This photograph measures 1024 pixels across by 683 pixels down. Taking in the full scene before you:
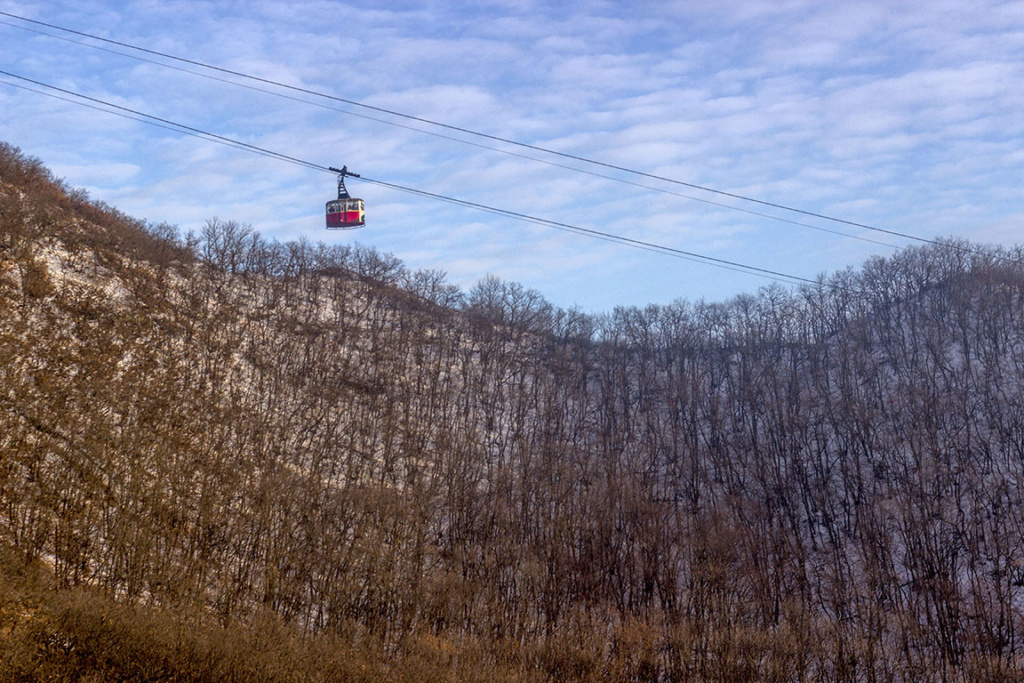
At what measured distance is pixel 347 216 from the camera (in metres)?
31.5

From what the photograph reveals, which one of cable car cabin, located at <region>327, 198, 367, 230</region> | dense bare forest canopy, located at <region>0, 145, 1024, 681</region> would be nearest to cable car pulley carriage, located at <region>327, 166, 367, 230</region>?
cable car cabin, located at <region>327, 198, 367, 230</region>

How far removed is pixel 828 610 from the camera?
4994 centimetres

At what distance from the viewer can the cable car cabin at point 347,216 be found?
31359 millimetres

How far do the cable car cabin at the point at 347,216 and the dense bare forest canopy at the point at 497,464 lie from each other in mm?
10988

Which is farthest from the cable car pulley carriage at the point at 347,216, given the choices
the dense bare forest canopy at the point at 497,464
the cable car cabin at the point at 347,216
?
the dense bare forest canopy at the point at 497,464

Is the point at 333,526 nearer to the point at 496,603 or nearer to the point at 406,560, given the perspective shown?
the point at 406,560

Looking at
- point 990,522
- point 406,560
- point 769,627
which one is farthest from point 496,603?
point 990,522

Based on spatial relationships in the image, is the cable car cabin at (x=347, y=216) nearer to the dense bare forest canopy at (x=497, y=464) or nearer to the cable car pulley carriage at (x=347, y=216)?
the cable car pulley carriage at (x=347, y=216)

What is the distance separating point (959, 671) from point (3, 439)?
40235 millimetres

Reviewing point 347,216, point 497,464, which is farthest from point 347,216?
point 497,464

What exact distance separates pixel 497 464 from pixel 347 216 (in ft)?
93.8

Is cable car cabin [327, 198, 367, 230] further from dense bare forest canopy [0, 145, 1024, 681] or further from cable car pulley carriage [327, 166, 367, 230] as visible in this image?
dense bare forest canopy [0, 145, 1024, 681]

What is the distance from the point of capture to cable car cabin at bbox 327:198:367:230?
31.4 meters

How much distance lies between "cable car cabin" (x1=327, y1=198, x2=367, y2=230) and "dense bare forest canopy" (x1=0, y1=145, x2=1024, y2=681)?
10988 millimetres
